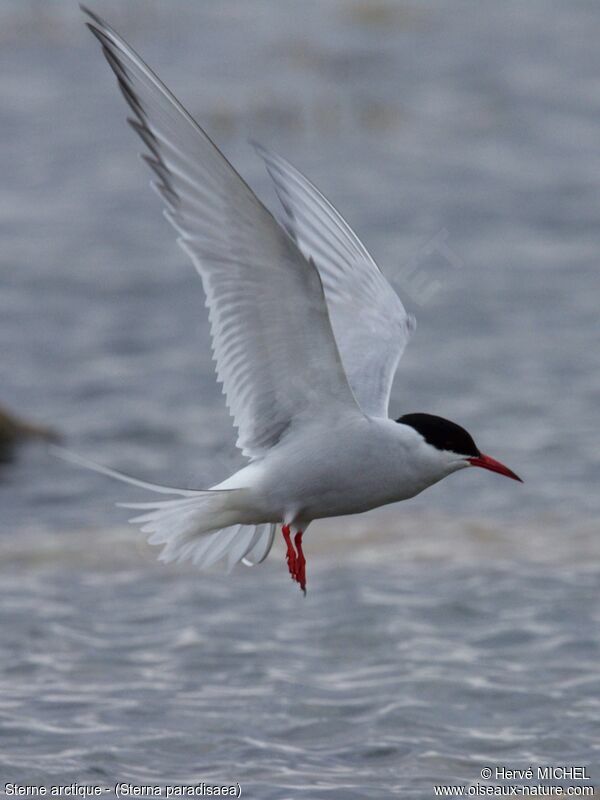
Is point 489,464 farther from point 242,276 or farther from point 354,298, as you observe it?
point 242,276

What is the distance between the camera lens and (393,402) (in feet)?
38.6

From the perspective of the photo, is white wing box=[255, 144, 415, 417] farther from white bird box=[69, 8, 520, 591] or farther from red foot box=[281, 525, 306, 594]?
red foot box=[281, 525, 306, 594]

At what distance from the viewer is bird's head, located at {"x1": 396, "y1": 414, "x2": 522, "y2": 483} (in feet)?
19.7

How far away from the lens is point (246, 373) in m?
5.92

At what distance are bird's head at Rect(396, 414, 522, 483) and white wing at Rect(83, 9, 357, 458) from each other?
28 cm

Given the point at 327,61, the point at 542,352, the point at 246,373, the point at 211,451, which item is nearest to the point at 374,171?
the point at 327,61

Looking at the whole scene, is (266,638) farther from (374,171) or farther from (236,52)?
(236,52)

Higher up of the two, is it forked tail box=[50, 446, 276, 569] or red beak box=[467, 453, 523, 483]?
red beak box=[467, 453, 523, 483]

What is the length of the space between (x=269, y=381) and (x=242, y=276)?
44 centimetres

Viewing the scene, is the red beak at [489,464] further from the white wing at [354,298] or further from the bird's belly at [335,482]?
the white wing at [354,298]

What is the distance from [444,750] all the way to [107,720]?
1444mm

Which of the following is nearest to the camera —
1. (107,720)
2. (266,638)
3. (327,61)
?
(107,720)

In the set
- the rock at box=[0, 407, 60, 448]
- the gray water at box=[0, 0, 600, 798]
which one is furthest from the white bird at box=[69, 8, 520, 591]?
the rock at box=[0, 407, 60, 448]

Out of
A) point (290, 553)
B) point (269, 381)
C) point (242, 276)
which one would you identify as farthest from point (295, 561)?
point (242, 276)
